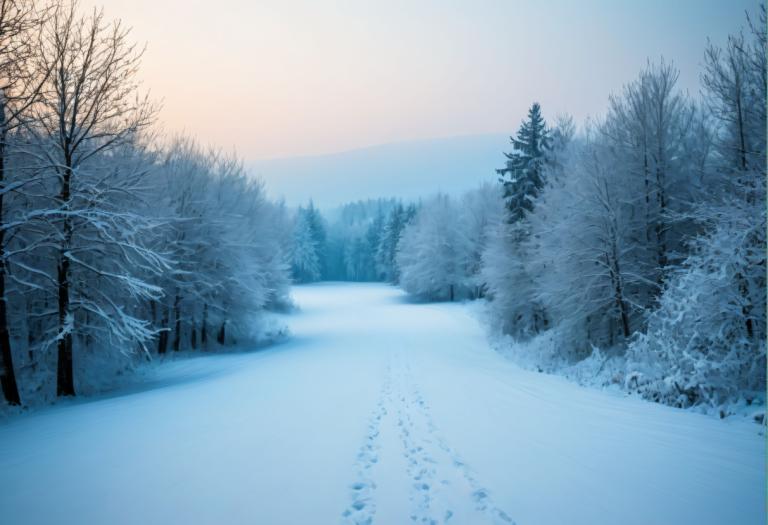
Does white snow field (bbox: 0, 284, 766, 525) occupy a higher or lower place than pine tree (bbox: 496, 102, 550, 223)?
lower

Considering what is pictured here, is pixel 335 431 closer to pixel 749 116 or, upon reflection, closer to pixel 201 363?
pixel 201 363

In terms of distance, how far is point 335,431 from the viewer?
6.05 m

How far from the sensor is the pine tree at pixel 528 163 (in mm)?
19219

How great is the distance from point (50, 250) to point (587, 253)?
16.3m

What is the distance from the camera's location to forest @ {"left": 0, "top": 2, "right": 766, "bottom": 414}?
728 cm

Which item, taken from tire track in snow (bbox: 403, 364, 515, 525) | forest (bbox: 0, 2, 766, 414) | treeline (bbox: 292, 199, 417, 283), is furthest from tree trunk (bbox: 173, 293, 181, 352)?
treeline (bbox: 292, 199, 417, 283)

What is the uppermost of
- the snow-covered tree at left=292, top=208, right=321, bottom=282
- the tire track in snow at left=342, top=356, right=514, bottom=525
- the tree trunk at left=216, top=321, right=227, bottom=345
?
the snow-covered tree at left=292, top=208, right=321, bottom=282

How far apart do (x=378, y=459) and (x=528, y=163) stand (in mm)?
18360

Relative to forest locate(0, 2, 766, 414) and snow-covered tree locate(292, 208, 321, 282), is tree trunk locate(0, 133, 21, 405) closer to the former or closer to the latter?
forest locate(0, 2, 766, 414)

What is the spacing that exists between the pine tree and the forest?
0.10 meters

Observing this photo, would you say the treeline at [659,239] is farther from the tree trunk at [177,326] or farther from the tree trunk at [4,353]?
the tree trunk at [177,326]

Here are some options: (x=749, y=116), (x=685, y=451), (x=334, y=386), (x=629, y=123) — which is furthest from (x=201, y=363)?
(x=749, y=116)

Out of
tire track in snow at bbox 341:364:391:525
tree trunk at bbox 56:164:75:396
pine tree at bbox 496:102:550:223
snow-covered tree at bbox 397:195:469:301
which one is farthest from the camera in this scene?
snow-covered tree at bbox 397:195:469:301

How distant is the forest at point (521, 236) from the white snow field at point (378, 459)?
6.25 feet
